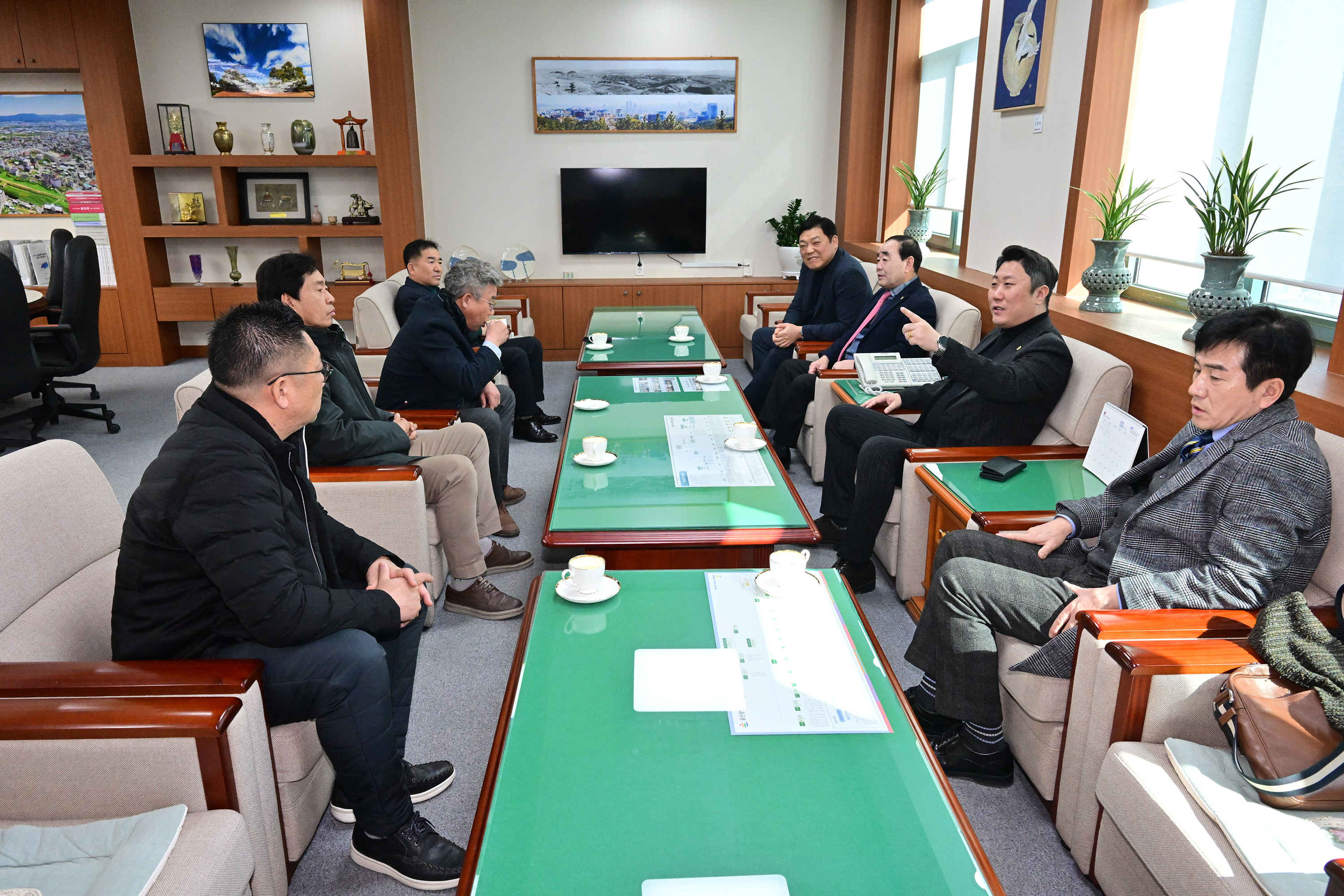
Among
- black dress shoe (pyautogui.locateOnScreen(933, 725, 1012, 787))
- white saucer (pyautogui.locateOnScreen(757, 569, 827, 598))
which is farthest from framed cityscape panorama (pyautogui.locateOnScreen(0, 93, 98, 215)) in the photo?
black dress shoe (pyautogui.locateOnScreen(933, 725, 1012, 787))

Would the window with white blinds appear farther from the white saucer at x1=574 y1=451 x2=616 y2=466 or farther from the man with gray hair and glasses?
the man with gray hair and glasses

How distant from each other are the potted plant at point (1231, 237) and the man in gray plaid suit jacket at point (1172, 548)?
0.75 metres

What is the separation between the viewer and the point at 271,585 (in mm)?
1536

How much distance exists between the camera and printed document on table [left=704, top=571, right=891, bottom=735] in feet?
4.81

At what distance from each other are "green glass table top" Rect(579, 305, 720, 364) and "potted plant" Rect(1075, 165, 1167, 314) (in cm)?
162

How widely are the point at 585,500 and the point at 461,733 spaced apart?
0.69m

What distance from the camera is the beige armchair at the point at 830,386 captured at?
3.79 m

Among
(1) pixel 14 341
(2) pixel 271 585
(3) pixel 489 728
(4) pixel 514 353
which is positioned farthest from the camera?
(4) pixel 514 353

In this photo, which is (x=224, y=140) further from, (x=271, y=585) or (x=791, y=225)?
(x=271, y=585)

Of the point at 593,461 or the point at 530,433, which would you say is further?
the point at 530,433

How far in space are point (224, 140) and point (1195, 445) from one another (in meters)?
6.31

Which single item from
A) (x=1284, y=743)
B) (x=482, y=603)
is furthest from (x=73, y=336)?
(x=1284, y=743)

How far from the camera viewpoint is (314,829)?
1.82 metres

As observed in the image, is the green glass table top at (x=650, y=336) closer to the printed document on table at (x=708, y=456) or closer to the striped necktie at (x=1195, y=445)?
the printed document on table at (x=708, y=456)
